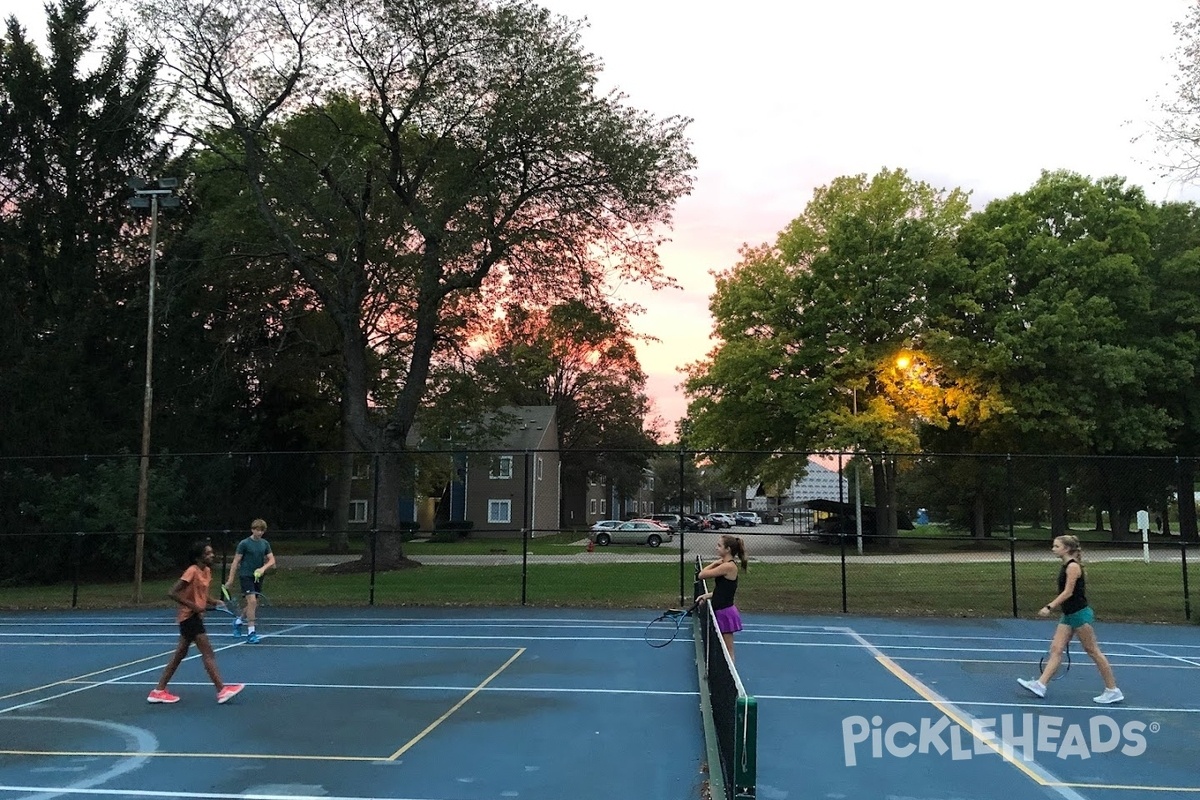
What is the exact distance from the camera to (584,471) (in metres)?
68.6

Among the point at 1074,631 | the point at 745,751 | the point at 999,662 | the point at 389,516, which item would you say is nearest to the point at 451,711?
the point at 745,751

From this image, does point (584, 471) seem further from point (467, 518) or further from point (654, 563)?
point (654, 563)

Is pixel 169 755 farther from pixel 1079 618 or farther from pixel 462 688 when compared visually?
pixel 1079 618

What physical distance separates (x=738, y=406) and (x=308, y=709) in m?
33.2

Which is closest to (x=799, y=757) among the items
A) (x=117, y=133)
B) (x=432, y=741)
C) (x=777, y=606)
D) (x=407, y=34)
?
(x=432, y=741)

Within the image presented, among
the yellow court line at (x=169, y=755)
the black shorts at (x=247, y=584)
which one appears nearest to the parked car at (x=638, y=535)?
the black shorts at (x=247, y=584)

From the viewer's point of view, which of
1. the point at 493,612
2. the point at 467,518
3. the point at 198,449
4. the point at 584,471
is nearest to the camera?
the point at 493,612

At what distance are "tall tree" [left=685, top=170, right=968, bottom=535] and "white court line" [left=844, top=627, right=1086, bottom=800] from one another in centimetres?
2565

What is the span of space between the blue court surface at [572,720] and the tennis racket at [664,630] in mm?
236

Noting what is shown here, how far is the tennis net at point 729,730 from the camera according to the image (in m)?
4.07

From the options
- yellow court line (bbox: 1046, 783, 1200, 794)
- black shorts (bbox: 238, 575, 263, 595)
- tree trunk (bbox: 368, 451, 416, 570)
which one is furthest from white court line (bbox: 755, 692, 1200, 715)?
tree trunk (bbox: 368, 451, 416, 570)

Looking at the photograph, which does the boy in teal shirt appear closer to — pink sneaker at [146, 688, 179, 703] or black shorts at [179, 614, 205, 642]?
pink sneaker at [146, 688, 179, 703]
